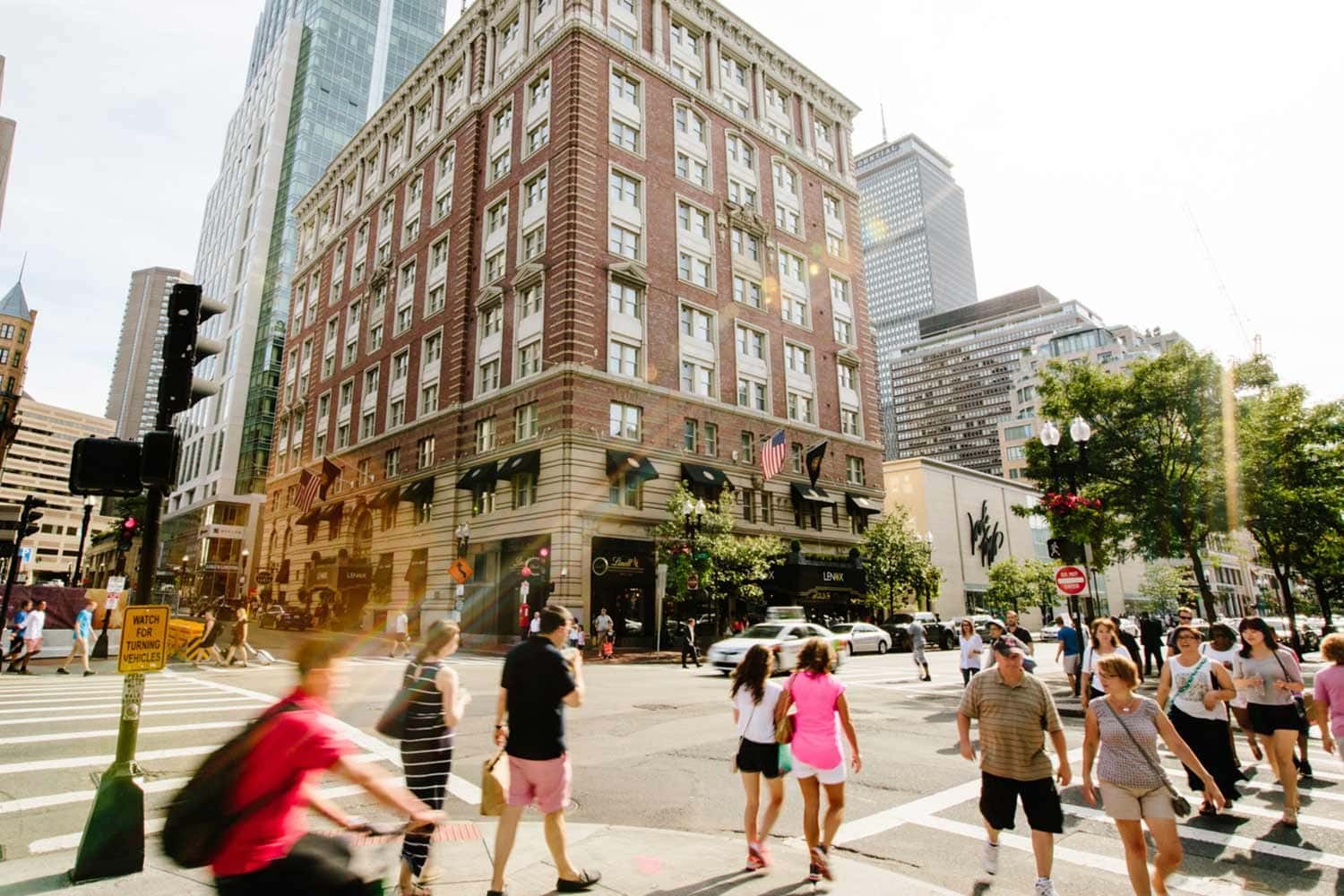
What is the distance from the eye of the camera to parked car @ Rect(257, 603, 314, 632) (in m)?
40.2

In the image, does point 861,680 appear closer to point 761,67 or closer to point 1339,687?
point 1339,687

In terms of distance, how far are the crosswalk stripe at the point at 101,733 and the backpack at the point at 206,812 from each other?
31.7 ft

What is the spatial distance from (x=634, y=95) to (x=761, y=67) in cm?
1197

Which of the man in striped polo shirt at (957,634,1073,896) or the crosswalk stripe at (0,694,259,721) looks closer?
the man in striped polo shirt at (957,634,1073,896)

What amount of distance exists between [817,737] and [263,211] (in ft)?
292

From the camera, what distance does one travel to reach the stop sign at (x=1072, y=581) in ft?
52.6

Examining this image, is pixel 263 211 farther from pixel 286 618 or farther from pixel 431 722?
pixel 431 722

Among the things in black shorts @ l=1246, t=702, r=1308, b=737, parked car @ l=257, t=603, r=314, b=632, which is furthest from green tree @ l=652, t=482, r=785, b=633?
parked car @ l=257, t=603, r=314, b=632

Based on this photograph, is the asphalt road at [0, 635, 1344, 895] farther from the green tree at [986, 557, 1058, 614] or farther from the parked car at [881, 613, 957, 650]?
the green tree at [986, 557, 1058, 614]

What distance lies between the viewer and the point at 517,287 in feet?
111

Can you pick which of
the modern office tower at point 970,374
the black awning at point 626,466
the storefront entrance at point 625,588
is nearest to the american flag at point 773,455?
the black awning at point 626,466

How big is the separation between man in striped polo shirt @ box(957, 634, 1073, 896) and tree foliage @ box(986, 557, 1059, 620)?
58.0 meters

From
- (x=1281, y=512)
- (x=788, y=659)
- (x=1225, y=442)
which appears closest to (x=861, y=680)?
(x=788, y=659)

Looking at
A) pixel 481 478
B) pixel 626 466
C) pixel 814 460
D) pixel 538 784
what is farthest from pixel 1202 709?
pixel 814 460
